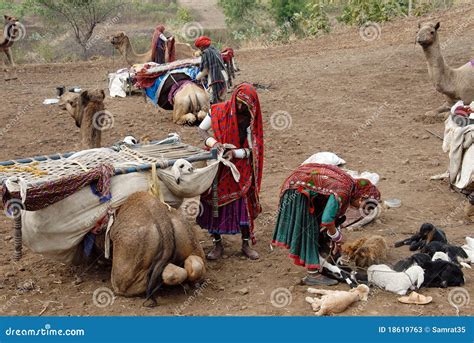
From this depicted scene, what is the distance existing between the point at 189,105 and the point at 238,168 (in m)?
5.09

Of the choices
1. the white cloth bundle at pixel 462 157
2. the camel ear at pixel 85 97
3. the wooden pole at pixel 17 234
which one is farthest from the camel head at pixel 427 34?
the wooden pole at pixel 17 234

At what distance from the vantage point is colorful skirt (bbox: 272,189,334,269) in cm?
523

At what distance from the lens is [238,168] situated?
5820mm

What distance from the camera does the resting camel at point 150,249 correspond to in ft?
16.2

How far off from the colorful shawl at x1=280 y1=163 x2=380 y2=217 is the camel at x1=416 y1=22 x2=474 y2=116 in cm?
587

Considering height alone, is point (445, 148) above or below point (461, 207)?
above

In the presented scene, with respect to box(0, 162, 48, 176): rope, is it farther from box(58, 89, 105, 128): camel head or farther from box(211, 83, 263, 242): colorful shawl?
box(211, 83, 263, 242): colorful shawl

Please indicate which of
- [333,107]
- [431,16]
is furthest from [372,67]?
[431,16]

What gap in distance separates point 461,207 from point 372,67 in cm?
655

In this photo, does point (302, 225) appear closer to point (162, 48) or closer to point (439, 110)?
point (439, 110)

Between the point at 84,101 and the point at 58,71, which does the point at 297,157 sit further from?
the point at 58,71

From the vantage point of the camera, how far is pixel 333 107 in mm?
11375

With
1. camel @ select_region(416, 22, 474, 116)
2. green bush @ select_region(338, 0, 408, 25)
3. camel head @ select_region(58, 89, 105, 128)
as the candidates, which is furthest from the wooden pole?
green bush @ select_region(338, 0, 408, 25)

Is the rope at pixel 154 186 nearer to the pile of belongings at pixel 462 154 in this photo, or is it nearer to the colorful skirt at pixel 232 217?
the colorful skirt at pixel 232 217
